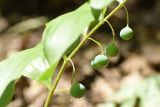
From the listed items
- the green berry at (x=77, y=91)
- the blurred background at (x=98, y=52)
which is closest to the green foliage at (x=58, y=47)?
the green berry at (x=77, y=91)

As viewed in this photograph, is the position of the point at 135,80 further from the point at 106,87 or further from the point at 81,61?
the point at 81,61

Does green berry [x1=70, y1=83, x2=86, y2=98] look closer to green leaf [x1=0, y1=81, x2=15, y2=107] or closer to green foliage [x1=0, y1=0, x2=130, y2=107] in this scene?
green foliage [x1=0, y1=0, x2=130, y2=107]

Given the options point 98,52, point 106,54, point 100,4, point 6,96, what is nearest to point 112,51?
point 106,54

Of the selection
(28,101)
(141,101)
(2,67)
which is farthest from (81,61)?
(2,67)

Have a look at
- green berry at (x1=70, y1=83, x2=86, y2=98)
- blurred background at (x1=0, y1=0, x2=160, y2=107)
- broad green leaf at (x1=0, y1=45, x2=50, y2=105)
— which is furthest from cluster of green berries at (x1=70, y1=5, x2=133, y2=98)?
blurred background at (x1=0, y1=0, x2=160, y2=107)

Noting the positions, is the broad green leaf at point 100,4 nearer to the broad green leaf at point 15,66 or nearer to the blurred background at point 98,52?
the broad green leaf at point 15,66

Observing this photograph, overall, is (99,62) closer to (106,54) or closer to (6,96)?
(106,54)
